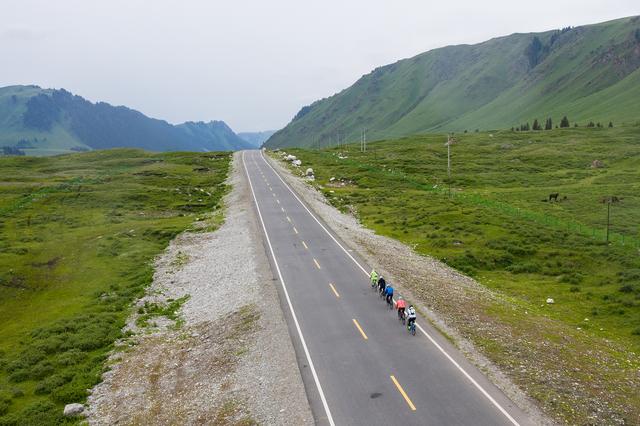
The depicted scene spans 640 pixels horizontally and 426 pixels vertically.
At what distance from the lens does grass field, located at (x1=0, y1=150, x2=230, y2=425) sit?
27.2 metres

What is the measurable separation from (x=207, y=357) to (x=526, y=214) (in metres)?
55.7

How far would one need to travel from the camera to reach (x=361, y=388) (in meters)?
22.0

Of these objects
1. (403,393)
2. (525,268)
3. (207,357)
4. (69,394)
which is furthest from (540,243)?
(69,394)

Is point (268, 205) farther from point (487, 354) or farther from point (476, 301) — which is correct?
point (487, 354)

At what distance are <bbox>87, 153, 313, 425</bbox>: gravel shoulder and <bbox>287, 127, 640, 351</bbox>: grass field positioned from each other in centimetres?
2310

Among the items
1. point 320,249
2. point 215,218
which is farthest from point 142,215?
point 320,249

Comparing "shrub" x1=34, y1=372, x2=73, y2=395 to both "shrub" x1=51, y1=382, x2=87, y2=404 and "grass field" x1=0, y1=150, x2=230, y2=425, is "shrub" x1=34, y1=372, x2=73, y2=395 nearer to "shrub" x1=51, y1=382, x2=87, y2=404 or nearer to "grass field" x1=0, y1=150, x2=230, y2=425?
"grass field" x1=0, y1=150, x2=230, y2=425

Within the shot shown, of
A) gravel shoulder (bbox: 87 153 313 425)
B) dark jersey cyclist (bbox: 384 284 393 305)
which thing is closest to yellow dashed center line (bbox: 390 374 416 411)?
gravel shoulder (bbox: 87 153 313 425)

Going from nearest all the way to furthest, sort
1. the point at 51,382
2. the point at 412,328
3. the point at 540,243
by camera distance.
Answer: the point at 51,382, the point at 412,328, the point at 540,243

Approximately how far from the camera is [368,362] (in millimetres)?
24625

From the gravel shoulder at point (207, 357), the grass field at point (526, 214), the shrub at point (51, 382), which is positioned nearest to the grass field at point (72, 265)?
the shrub at point (51, 382)

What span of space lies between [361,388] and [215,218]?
50779mm

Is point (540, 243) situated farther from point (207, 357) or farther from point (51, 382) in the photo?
point (51, 382)

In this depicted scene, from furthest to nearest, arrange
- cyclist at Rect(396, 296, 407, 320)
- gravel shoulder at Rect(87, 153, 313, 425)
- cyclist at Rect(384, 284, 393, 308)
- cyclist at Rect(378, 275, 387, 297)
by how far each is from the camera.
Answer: cyclist at Rect(378, 275, 387, 297) → cyclist at Rect(384, 284, 393, 308) → cyclist at Rect(396, 296, 407, 320) → gravel shoulder at Rect(87, 153, 313, 425)
